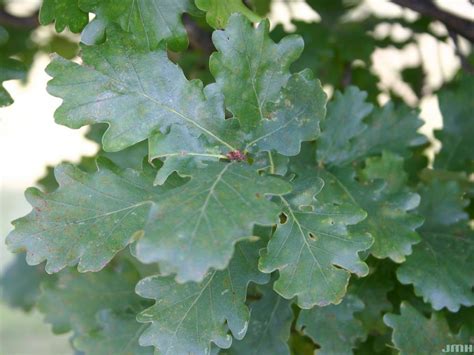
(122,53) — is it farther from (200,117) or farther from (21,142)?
(21,142)

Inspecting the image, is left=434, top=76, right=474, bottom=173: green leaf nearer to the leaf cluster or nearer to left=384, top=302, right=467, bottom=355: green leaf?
the leaf cluster

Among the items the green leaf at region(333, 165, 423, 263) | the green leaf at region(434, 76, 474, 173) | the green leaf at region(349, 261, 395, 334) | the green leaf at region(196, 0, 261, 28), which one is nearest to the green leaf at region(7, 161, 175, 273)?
the green leaf at region(196, 0, 261, 28)

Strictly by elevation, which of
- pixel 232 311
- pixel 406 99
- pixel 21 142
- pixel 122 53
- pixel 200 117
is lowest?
pixel 21 142

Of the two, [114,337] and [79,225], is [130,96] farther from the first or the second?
[114,337]

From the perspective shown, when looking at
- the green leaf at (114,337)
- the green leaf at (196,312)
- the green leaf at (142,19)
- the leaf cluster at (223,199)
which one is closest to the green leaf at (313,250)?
the leaf cluster at (223,199)

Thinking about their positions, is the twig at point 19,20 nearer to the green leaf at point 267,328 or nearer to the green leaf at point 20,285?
the green leaf at point 20,285

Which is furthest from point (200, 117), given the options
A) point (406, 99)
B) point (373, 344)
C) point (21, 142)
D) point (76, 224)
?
point (21, 142)
